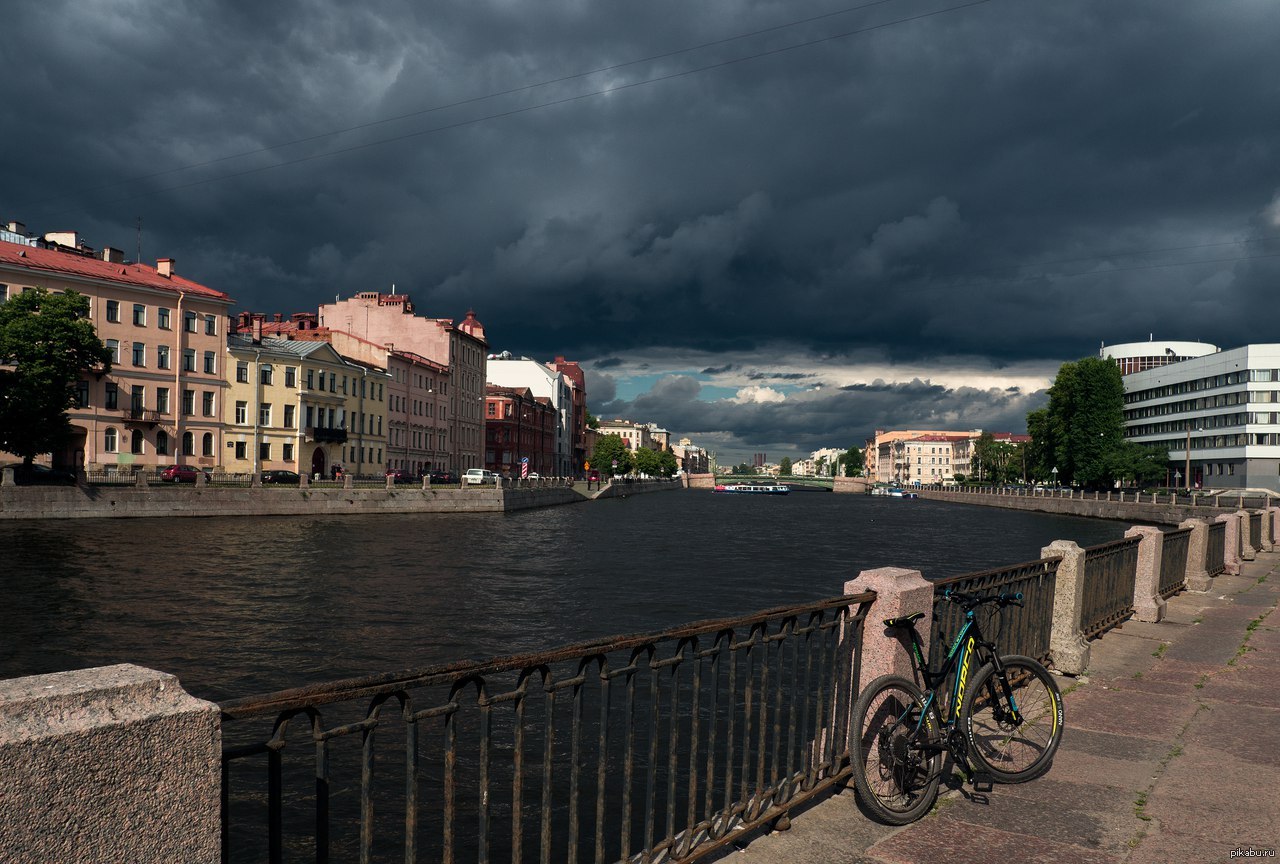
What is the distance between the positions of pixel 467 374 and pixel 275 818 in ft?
339

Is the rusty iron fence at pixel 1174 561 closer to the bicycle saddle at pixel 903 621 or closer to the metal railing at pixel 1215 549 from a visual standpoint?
the metal railing at pixel 1215 549

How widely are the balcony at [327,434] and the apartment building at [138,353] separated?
8.77 metres

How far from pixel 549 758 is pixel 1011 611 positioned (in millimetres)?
5039

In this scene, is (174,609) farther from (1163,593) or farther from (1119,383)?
(1119,383)

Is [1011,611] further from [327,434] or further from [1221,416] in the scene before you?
[1221,416]

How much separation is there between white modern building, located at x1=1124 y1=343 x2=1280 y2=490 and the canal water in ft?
206

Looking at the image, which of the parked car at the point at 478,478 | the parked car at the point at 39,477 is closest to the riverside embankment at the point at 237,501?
the parked car at the point at 39,477

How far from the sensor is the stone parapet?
6.98ft

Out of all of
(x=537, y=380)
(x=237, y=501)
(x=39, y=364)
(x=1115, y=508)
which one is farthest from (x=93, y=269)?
(x=537, y=380)

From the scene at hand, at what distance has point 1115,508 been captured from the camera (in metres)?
73.7

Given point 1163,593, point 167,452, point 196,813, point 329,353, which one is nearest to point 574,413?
point 329,353

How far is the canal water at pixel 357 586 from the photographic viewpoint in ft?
53.8

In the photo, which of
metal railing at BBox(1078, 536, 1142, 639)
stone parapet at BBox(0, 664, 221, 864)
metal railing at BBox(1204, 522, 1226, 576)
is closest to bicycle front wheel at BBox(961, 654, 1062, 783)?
metal railing at BBox(1078, 536, 1142, 639)

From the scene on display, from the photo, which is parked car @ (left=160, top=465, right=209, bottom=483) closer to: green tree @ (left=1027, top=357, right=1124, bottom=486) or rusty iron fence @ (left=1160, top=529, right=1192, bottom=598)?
rusty iron fence @ (left=1160, top=529, right=1192, bottom=598)
